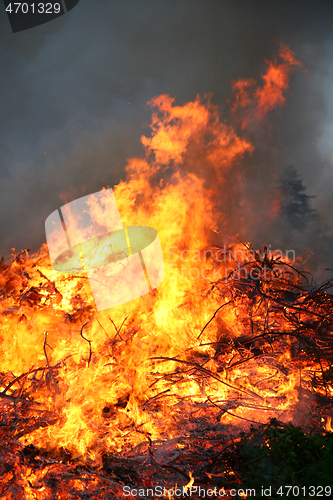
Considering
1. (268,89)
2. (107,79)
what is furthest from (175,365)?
(268,89)

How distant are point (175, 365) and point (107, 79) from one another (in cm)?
568

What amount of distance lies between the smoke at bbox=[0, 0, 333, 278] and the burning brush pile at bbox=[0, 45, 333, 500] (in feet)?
1.33

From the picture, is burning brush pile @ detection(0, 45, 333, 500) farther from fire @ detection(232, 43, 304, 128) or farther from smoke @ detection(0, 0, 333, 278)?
smoke @ detection(0, 0, 333, 278)

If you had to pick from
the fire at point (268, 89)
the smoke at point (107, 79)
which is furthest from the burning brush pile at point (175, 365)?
the smoke at point (107, 79)

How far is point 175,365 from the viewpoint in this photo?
A: 3561mm

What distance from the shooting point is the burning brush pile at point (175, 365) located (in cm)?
220

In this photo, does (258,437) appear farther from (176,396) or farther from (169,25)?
(169,25)

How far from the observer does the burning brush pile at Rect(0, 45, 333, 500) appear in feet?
7.20

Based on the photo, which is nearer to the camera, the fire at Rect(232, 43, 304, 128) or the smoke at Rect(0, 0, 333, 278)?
the smoke at Rect(0, 0, 333, 278)

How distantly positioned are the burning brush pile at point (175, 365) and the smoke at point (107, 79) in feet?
1.33

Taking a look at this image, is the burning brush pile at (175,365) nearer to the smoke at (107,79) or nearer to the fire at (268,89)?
the fire at (268,89)

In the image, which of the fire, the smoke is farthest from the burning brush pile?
the smoke

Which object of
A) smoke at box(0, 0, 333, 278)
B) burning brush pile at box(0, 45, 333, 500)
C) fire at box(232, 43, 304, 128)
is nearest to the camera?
burning brush pile at box(0, 45, 333, 500)

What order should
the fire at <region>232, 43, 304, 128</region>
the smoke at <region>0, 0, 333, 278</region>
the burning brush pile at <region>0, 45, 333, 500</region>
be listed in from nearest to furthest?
the burning brush pile at <region>0, 45, 333, 500</region>, the smoke at <region>0, 0, 333, 278</region>, the fire at <region>232, 43, 304, 128</region>
